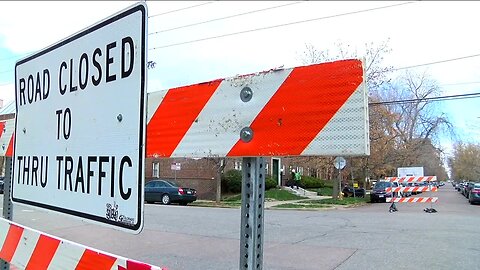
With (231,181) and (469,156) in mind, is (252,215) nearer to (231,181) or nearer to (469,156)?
(231,181)

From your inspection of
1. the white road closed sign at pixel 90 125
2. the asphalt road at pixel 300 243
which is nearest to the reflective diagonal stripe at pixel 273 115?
the white road closed sign at pixel 90 125

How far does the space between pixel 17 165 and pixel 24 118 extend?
0.32 metres

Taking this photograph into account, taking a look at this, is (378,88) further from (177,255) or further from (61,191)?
(61,191)

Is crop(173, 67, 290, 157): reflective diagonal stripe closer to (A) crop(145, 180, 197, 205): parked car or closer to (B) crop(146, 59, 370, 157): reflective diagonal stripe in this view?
(B) crop(146, 59, 370, 157): reflective diagonal stripe

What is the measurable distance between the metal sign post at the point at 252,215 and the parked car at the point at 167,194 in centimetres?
2269

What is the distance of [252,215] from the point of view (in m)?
1.81

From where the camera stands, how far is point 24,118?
2.73 m

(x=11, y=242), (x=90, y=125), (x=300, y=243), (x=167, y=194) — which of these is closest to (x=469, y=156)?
(x=167, y=194)

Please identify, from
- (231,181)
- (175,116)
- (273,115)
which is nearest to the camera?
(273,115)

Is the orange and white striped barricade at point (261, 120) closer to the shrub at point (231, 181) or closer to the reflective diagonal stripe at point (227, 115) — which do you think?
the reflective diagonal stripe at point (227, 115)

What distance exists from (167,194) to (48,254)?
72.6 ft

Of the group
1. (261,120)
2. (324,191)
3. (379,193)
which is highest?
(261,120)

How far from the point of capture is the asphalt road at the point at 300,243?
723cm

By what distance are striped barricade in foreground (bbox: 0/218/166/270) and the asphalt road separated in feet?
9.45
